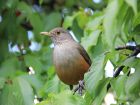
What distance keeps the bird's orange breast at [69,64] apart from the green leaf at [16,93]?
303 mm

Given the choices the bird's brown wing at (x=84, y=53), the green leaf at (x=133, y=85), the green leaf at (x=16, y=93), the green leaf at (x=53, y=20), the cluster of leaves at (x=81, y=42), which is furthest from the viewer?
the green leaf at (x=53, y=20)

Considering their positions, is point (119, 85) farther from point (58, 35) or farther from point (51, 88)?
point (58, 35)

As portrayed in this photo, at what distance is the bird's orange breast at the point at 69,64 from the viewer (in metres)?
4.28

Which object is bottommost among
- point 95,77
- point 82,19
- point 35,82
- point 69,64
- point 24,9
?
point 35,82

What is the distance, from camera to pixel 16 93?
3986 mm

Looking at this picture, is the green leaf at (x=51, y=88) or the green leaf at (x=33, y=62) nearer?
the green leaf at (x=51, y=88)

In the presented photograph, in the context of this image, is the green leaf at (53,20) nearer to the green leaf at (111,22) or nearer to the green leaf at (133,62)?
the green leaf at (133,62)

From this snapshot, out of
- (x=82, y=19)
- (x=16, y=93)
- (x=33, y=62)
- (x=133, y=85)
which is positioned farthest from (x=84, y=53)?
(x=133, y=85)

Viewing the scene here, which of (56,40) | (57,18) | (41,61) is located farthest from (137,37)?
(57,18)

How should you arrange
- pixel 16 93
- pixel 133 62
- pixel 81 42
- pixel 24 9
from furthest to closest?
1. pixel 24 9
2. pixel 81 42
3. pixel 16 93
4. pixel 133 62

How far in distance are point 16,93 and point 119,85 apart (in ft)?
5.02

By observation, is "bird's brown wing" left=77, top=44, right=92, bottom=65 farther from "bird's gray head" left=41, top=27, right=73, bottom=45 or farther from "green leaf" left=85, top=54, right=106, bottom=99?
"green leaf" left=85, top=54, right=106, bottom=99

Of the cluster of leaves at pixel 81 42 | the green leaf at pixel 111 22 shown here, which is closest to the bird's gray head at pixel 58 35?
the cluster of leaves at pixel 81 42

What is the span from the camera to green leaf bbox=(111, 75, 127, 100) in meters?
2.60
